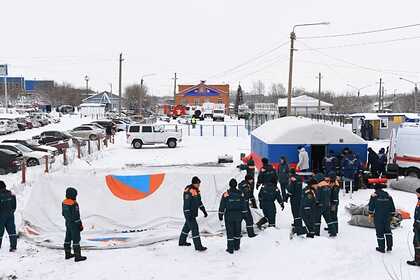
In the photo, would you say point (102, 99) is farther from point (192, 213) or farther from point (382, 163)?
point (192, 213)

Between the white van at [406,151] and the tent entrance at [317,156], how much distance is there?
8.28ft

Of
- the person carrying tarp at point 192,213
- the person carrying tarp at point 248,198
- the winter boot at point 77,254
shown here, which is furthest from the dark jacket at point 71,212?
the person carrying tarp at point 248,198

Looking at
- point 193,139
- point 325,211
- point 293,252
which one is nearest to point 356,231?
point 325,211

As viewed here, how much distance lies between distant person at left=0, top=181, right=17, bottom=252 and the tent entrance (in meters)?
11.9

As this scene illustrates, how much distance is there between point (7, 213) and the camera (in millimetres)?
10328

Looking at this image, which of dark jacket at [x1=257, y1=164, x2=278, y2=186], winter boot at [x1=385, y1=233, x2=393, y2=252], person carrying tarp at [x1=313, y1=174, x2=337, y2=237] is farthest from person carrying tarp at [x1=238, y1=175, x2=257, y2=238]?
winter boot at [x1=385, y1=233, x2=393, y2=252]

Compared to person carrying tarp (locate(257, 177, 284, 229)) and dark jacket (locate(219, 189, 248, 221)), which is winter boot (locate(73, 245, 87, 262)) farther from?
person carrying tarp (locate(257, 177, 284, 229))

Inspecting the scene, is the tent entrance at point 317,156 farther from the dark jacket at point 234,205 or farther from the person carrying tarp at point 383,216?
the dark jacket at point 234,205

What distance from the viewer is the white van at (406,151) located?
17.8 m

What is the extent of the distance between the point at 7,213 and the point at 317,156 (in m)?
12.4

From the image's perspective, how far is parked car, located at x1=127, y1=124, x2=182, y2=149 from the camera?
34609 mm

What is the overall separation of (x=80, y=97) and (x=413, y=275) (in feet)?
388

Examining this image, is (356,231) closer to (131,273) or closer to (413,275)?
(413,275)

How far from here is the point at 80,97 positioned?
12062 cm
